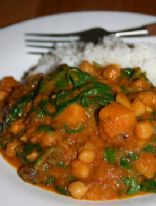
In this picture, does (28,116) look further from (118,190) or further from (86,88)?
(118,190)

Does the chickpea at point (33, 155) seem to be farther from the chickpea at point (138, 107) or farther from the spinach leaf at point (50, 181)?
the chickpea at point (138, 107)

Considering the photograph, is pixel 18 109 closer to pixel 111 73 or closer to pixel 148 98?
pixel 111 73

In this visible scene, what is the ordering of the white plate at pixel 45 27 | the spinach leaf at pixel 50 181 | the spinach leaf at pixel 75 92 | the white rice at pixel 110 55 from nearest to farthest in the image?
the spinach leaf at pixel 50 181, the spinach leaf at pixel 75 92, the white rice at pixel 110 55, the white plate at pixel 45 27

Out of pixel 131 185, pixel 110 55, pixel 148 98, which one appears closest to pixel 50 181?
pixel 131 185

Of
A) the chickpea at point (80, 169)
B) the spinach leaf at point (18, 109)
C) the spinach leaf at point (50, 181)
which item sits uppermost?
the spinach leaf at point (18, 109)

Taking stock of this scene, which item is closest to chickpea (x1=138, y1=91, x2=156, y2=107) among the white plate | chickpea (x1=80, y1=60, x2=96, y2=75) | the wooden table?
chickpea (x1=80, y1=60, x2=96, y2=75)

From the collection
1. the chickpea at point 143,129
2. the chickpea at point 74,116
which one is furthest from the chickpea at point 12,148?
the chickpea at point 143,129

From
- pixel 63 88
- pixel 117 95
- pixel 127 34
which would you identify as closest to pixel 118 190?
pixel 117 95
